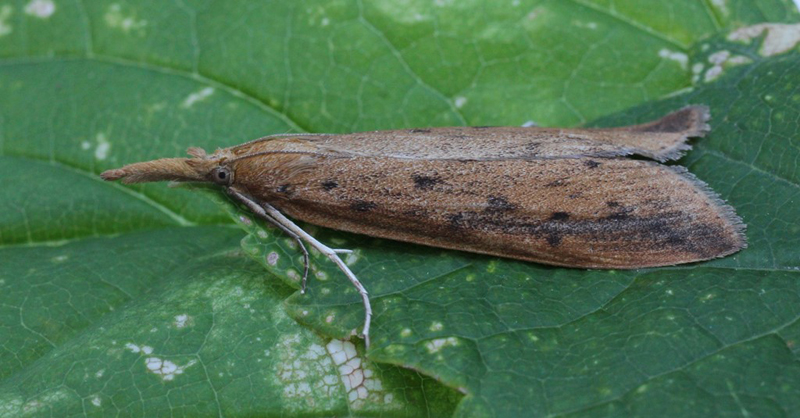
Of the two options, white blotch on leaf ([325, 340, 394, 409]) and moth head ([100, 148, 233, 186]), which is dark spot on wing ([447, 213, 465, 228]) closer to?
white blotch on leaf ([325, 340, 394, 409])

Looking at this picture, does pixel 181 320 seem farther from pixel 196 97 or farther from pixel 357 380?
pixel 196 97

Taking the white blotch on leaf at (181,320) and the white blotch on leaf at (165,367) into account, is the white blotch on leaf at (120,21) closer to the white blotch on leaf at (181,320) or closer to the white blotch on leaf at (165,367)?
the white blotch on leaf at (181,320)

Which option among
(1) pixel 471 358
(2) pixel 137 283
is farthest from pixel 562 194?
(2) pixel 137 283

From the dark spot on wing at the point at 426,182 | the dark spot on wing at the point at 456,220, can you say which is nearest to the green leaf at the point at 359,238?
the dark spot on wing at the point at 456,220

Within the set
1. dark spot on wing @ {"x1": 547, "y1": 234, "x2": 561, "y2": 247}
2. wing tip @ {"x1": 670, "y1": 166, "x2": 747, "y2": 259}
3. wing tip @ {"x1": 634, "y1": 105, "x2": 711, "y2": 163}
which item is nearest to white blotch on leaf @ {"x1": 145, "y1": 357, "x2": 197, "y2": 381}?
dark spot on wing @ {"x1": 547, "y1": 234, "x2": 561, "y2": 247}

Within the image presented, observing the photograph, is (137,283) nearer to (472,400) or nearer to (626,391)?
(472,400)
